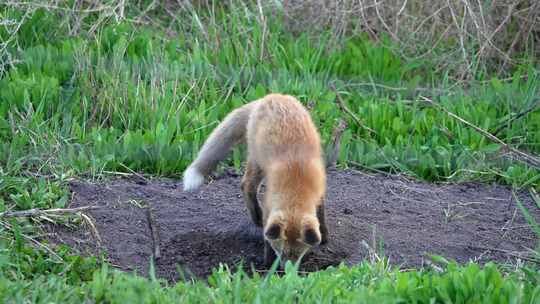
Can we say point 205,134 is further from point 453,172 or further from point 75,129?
point 453,172

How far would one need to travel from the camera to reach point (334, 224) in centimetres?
686

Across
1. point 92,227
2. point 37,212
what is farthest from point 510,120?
point 37,212

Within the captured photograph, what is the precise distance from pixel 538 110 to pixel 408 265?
3.42 metres

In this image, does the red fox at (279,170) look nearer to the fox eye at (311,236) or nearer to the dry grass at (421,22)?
the fox eye at (311,236)

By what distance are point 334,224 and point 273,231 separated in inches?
39.3

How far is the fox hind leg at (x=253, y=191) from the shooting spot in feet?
22.5

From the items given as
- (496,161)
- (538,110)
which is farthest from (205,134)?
(538,110)

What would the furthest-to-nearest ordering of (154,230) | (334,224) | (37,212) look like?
(334,224)
(154,230)
(37,212)

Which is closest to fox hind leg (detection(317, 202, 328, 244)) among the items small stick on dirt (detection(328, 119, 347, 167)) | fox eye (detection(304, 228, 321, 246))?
fox eye (detection(304, 228, 321, 246))

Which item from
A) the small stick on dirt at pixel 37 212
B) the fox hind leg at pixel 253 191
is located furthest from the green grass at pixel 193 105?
the fox hind leg at pixel 253 191

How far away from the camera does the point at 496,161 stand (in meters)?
8.04

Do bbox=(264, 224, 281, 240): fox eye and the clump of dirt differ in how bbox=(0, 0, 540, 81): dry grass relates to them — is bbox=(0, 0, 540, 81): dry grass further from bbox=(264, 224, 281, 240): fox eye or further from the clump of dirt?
bbox=(264, 224, 281, 240): fox eye

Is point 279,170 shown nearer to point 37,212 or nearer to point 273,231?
point 273,231

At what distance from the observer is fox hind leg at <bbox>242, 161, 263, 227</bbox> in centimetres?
687
